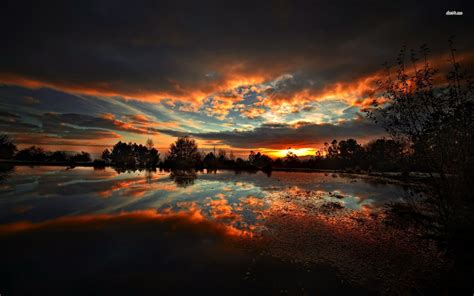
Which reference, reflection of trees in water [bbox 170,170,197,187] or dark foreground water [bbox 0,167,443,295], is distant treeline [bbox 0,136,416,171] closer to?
reflection of trees in water [bbox 170,170,197,187]

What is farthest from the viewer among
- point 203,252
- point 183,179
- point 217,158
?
point 217,158

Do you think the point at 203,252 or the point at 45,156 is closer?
the point at 203,252

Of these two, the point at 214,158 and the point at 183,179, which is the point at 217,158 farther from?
the point at 183,179

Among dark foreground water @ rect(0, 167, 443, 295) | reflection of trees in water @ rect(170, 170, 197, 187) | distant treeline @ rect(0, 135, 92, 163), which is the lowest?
dark foreground water @ rect(0, 167, 443, 295)

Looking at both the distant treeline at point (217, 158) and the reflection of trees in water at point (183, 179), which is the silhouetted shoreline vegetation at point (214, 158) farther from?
the reflection of trees in water at point (183, 179)

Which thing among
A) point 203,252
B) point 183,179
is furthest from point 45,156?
point 203,252

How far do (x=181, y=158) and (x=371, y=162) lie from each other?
276 ft

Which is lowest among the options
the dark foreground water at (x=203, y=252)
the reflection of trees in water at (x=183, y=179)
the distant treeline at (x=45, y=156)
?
the dark foreground water at (x=203, y=252)

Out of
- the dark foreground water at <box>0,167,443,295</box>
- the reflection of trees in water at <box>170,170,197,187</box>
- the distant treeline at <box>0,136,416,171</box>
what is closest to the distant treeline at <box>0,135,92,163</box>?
the distant treeline at <box>0,136,416,171</box>

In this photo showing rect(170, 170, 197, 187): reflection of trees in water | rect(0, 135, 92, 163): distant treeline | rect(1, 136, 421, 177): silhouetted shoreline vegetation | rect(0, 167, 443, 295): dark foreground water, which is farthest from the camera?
rect(0, 135, 92, 163): distant treeline

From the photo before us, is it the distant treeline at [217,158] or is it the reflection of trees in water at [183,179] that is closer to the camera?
the reflection of trees in water at [183,179]

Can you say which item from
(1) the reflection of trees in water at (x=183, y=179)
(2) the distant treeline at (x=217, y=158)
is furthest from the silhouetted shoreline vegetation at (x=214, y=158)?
(1) the reflection of trees in water at (x=183, y=179)

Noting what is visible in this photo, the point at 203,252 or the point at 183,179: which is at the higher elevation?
the point at 183,179

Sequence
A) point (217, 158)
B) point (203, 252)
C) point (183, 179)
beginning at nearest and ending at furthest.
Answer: point (203, 252) < point (183, 179) < point (217, 158)
